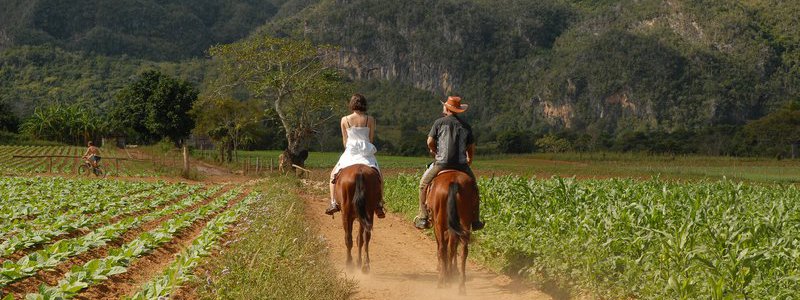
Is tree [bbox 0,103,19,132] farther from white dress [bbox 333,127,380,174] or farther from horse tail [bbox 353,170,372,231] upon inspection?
horse tail [bbox 353,170,372,231]

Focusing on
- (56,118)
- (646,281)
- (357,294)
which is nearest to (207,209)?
(357,294)

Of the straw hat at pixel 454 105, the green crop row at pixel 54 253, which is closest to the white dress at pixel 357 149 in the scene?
the straw hat at pixel 454 105

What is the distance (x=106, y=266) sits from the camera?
8250mm

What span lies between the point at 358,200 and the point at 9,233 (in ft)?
21.1

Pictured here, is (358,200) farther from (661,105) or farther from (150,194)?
(661,105)

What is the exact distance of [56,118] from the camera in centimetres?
9544

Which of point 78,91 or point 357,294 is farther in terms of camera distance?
point 78,91

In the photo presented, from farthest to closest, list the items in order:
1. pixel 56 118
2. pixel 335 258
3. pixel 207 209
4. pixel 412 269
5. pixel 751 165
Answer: pixel 56 118, pixel 751 165, pixel 207 209, pixel 335 258, pixel 412 269

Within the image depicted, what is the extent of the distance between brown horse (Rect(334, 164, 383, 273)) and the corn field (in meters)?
2.23

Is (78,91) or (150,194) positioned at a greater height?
(78,91)

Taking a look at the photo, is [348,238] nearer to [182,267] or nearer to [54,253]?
[182,267]

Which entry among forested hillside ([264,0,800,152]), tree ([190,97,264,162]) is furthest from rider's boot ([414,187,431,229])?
forested hillside ([264,0,800,152])

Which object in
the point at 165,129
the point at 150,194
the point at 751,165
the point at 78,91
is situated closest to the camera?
the point at 150,194

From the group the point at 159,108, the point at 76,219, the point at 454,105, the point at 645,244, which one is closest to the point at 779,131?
the point at 159,108
